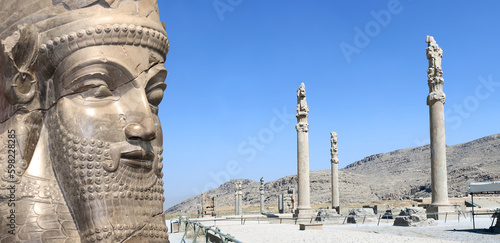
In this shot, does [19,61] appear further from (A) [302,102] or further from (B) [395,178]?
(B) [395,178]

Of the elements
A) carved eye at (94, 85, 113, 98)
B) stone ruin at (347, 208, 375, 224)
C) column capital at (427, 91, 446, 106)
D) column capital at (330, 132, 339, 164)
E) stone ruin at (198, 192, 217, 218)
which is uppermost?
column capital at (427, 91, 446, 106)

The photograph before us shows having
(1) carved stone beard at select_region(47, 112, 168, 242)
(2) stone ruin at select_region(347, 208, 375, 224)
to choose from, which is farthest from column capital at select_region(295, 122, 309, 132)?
(1) carved stone beard at select_region(47, 112, 168, 242)

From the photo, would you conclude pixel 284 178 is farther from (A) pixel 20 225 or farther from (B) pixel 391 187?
(A) pixel 20 225

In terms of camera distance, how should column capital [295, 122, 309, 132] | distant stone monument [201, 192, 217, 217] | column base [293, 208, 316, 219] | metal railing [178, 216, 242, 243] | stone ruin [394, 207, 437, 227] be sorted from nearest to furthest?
metal railing [178, 216, 242, 243]
stone ruin [394, 207, 437, 227]
column base [293, 208, 316, 219]
column capital [295, 122, 309, 132]
distant stone monument [201, 192, 217, 217]

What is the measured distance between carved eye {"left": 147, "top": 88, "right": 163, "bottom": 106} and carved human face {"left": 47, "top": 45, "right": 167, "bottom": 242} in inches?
7.9

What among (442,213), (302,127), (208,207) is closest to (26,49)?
(442,213)

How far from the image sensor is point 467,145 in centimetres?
11938

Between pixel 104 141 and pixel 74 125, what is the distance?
0.20 metres

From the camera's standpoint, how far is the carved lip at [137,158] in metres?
2.78

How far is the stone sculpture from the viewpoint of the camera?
2.67 m

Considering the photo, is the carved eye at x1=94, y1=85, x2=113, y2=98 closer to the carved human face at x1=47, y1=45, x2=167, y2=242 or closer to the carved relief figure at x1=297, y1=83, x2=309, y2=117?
the carved human face at x1=47, y1=45, x2=167, y2=242

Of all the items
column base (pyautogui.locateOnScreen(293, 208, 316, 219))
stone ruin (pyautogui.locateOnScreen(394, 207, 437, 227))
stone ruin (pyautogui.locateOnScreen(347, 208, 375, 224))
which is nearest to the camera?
stone ruin (pyautogui.locateOnScreen(394, 207, 437, 227))

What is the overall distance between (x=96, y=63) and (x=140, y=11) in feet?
1.80

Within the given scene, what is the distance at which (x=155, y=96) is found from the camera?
314 cm
